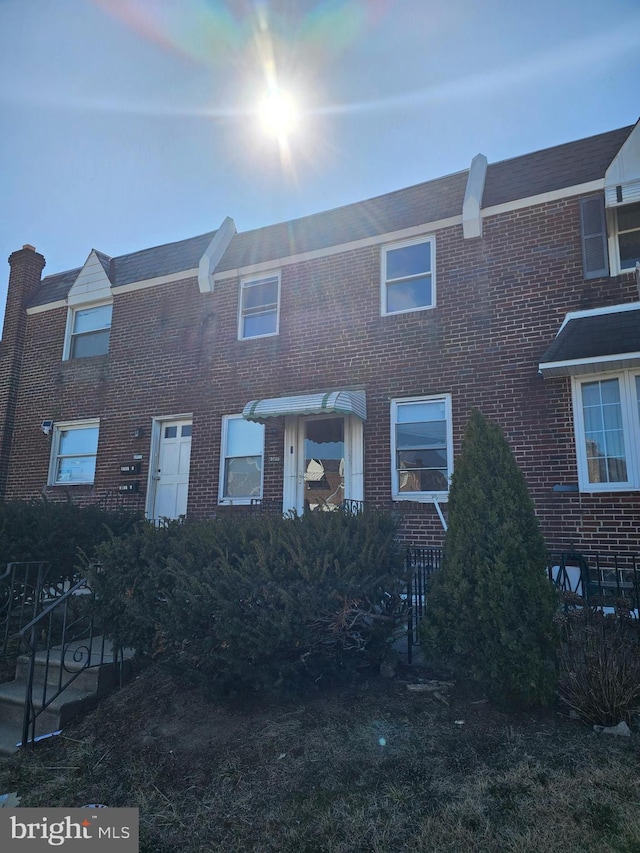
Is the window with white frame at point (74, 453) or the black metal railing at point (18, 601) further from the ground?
the window with white frame at point (74, 453)

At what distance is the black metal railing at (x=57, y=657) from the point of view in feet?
16.1

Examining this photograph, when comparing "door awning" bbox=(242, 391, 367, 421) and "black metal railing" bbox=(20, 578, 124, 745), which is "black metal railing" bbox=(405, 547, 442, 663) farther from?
"door awning" bbox=(242, 391, 367, 421)

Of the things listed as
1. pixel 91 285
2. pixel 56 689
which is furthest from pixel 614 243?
pixel 91 285

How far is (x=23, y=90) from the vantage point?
8.43 metres

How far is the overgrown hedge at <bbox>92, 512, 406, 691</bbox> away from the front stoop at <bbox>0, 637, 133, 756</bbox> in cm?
57

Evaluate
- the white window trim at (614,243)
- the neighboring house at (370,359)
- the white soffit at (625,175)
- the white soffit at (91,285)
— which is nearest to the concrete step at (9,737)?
the neighboring house at (370,359)

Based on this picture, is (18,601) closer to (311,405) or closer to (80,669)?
(80,669)

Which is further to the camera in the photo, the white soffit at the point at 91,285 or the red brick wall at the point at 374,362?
the white soffit at the point at 91,285

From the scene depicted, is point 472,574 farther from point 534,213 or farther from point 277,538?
point 534,213

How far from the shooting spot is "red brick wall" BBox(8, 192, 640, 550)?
8.40m

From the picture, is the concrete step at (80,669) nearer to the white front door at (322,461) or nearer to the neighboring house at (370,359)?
the neighboring house at (370,359)

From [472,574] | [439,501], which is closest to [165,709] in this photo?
[472,574]

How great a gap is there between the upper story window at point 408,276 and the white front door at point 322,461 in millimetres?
2195

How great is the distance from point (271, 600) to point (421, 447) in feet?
17.6
